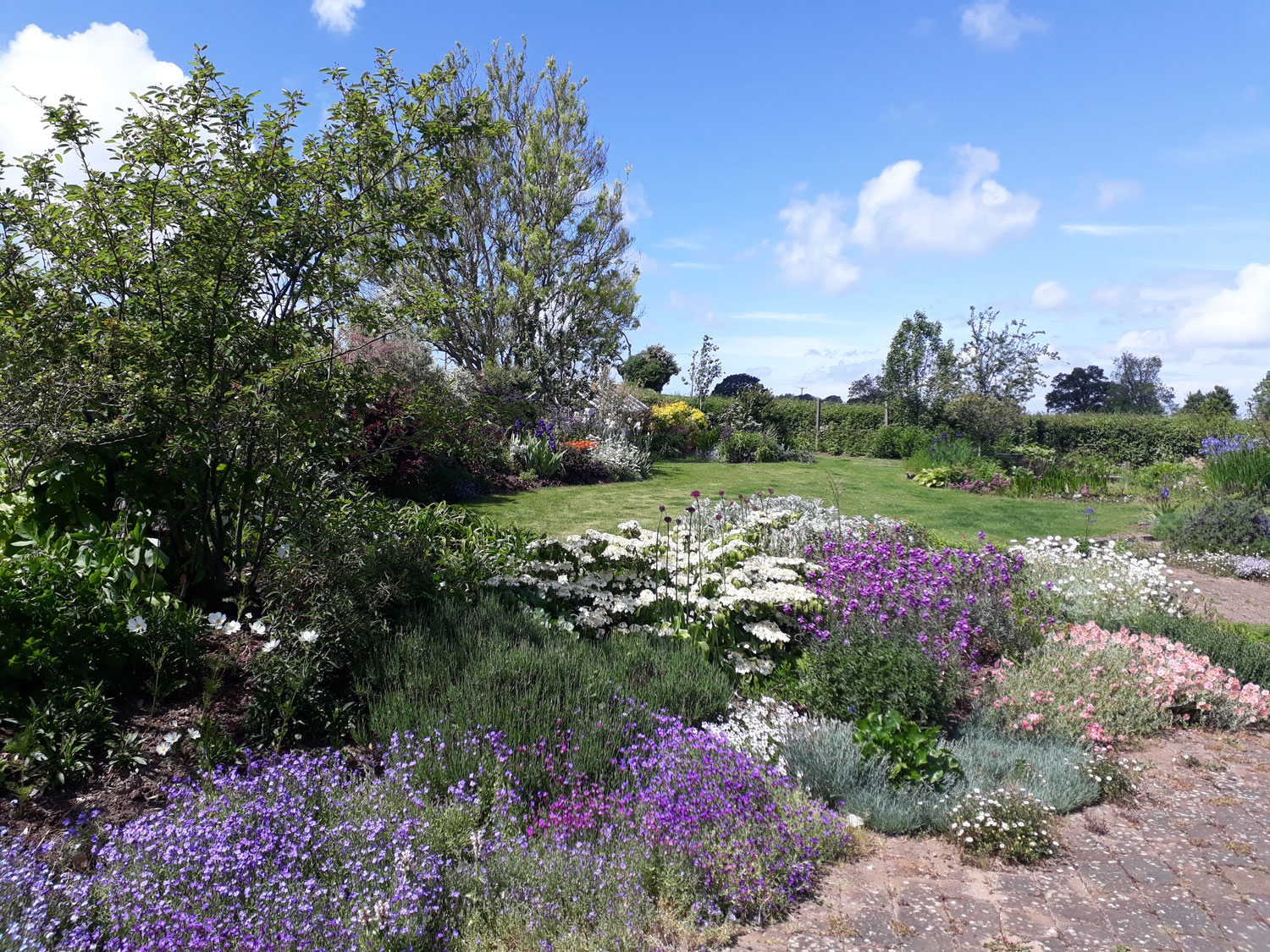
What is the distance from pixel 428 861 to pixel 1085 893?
255 cm

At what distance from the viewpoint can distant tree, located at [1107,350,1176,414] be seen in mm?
60188

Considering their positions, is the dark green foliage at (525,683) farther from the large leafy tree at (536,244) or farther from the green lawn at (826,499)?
the large leafy tree at (536,244)

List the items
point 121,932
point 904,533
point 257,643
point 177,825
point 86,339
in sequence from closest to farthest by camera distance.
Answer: point 121,932, point 177,825, point 86,339, point 257,643, point 904,533

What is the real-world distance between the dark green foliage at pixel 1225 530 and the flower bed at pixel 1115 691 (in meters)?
5.63

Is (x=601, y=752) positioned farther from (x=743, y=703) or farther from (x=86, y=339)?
(x=86, y=339)

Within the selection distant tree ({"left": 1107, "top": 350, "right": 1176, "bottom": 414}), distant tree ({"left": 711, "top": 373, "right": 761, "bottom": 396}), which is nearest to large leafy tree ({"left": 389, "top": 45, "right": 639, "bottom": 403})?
distant tree ({"left": 711, "top": 373, "right": 761, "bottom": 396})

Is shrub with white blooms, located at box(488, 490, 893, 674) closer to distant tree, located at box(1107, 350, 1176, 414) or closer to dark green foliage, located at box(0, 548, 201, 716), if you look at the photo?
dark green foliage, located at box(0, 548, 201, 716)

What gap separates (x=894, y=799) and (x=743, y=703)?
123 cm

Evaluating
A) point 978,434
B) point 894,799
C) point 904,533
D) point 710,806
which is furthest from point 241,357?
point 978,434

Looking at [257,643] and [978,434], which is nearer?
[257,643]

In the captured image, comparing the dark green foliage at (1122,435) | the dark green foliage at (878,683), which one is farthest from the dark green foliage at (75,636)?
the dark green foliage at (1122,435)

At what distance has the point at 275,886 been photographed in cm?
262

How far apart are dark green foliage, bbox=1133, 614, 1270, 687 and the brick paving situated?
5.75 feet

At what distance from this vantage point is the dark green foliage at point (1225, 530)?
958 cm
